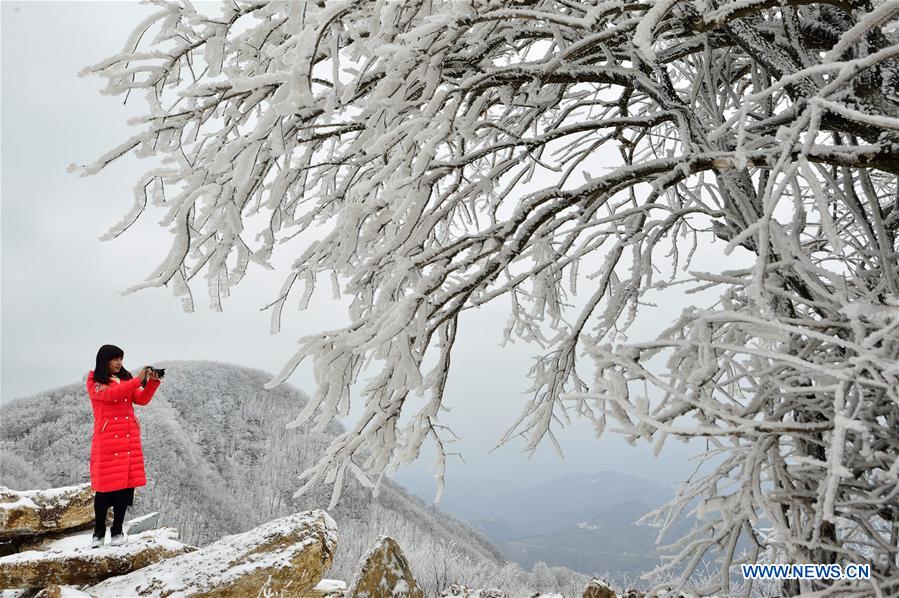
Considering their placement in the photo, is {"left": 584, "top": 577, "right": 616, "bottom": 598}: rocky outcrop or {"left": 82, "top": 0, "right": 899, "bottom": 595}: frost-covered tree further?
{"left": 584, "top": 577, "right": 616, "bottom": 598}: rocky outcrop

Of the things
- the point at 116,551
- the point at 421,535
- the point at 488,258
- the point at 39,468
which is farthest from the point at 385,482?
the point at 488,258

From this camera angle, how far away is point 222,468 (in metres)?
12.5

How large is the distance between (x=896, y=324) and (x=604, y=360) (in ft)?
2.47

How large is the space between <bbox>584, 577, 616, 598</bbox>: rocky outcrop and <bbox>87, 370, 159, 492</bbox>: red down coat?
12.0 feet

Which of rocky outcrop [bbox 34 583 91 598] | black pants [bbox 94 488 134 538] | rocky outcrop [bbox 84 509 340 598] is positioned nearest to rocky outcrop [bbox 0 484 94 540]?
black pants [bbox 94 488 134 538]

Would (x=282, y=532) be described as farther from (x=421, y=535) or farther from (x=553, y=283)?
(x=421, y=535)

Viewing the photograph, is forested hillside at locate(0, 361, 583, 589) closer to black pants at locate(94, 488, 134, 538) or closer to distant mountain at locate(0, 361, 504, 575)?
distant mountain at locate(0, 361, 504, 575)

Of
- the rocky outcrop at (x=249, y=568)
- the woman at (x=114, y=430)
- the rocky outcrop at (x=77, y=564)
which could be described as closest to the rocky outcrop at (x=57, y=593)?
the rocky outcrop at (x=249, y=568)

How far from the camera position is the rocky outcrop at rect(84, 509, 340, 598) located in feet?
13.3

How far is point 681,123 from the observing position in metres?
2.53

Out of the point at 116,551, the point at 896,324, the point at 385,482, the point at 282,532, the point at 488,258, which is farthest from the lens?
the point at 385,482

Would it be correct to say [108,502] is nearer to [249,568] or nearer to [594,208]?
[249,568]

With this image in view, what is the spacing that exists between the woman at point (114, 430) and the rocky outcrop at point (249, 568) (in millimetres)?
694

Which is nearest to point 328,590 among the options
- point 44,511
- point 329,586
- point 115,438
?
point 329,586
